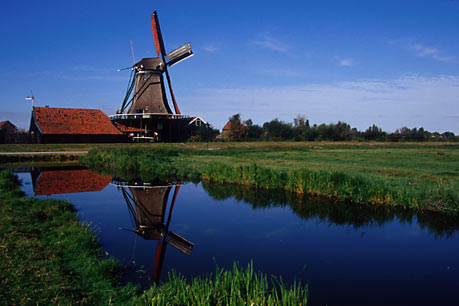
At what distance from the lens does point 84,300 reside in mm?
4559

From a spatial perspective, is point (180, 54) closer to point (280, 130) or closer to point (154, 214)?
point (280, 130)

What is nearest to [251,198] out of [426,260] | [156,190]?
[156,190]

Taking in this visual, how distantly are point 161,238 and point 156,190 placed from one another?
7281 millimetres

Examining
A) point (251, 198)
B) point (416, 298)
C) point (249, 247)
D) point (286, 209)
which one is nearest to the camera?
point (416, 298)

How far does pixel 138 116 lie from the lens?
37.1 m

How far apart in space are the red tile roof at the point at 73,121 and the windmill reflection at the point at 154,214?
73.6 ft

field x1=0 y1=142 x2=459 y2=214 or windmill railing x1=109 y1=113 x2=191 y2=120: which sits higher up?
windmill railing x1=109 y1=113 x2=191 y2=120

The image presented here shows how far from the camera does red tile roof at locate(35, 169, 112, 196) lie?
15013mm

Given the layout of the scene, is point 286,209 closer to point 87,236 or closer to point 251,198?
point 251,198

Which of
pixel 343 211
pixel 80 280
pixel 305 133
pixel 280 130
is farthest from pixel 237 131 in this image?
pixel 80 280

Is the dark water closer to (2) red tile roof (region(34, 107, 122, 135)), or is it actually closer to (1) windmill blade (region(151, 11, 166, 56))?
(2) red tile roof (region(34, 107, 122, 135))

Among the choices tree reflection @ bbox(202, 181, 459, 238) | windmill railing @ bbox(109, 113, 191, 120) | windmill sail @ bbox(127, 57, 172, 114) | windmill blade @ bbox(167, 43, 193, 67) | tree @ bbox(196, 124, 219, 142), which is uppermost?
windmill blade @ bbox(167, 43, 193, 67)

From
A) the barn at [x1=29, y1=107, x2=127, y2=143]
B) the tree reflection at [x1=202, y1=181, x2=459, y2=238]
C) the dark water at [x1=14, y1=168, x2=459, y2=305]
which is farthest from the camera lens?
the barn at [x1=29, y1=107, x2=127, y2=143]

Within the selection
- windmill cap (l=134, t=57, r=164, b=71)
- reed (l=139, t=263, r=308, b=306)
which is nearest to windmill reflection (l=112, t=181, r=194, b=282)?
reed (l=139, t=263, r=308, b=306)
